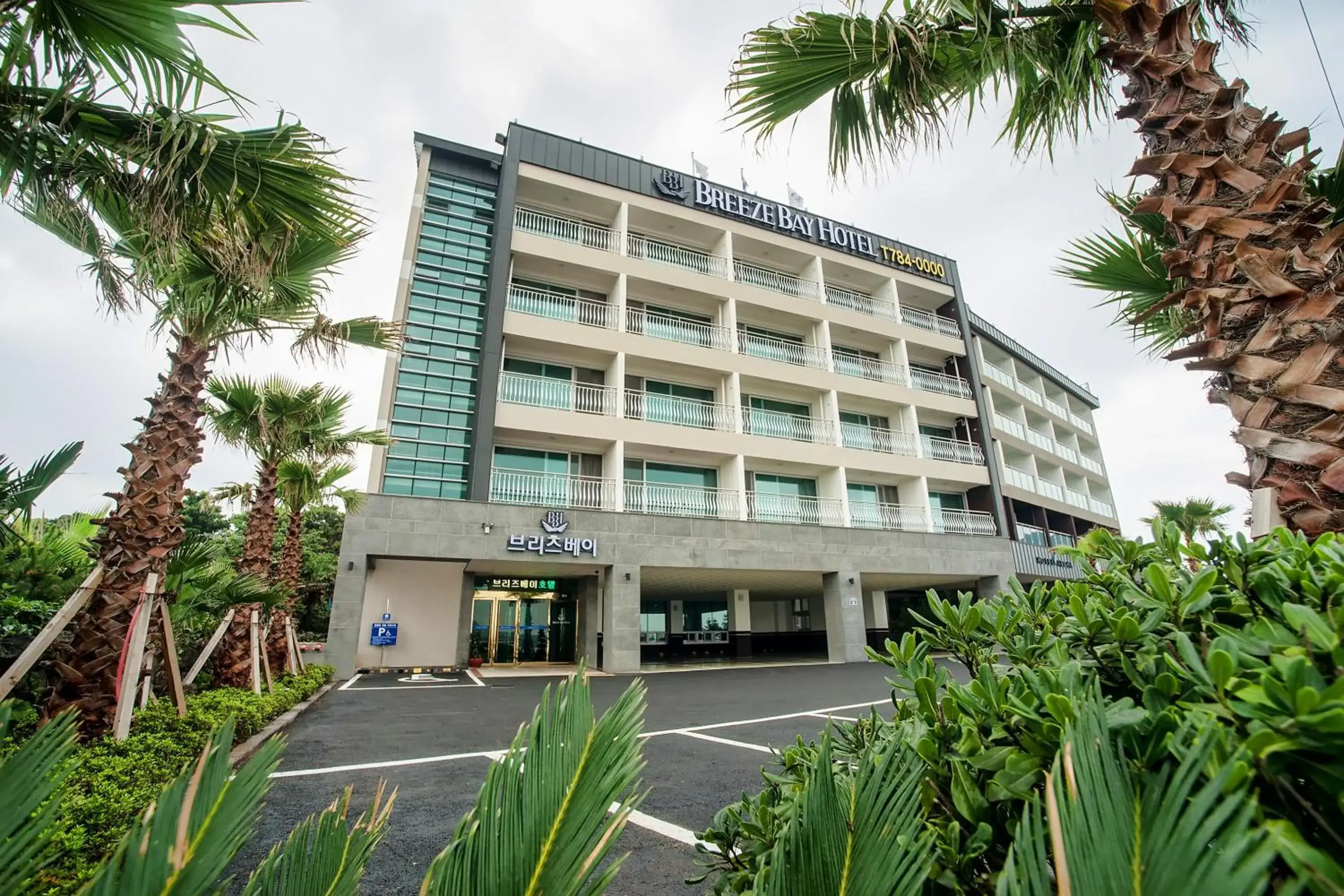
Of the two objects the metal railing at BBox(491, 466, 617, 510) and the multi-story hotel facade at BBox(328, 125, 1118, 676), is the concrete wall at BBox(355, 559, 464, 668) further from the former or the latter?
the metal railing at BBox(491, 466, 617, 510)

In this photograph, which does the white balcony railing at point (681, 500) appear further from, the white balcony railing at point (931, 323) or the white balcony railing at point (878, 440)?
the white balcony railing at point (931, 323)

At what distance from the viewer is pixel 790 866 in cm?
69

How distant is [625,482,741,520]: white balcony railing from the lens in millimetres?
15703

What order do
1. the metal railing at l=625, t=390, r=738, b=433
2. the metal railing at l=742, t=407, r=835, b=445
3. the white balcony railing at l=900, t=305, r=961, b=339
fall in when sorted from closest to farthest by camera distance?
1. the metal railing at l=625, t=390, r=738, b=433
2. the metal railing at l=742, t=407, r=835, b=445
3. the white balcony railing at l=900, t=305, r=961, b=339

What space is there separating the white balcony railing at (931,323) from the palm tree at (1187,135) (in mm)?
19183

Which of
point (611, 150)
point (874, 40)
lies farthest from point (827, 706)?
point (611, 150)

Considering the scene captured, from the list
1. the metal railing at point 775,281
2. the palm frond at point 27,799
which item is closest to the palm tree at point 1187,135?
the palm frond at point 27,799

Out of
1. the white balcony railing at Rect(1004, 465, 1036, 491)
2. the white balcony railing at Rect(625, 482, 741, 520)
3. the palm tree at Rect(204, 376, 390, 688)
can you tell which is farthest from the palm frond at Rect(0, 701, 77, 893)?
the white balcony railing at Rect(1004, 465, 1036, 491)

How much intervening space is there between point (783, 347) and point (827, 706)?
43.4 ft

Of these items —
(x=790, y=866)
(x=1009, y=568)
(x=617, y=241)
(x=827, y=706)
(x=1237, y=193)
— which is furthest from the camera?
(x=1009, y=568)

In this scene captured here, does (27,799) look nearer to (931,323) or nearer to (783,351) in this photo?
(783,351)

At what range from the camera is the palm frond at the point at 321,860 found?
661 mm

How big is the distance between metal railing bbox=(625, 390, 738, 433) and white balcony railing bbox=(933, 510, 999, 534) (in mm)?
8403

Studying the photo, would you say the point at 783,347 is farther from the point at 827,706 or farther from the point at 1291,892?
the point at 1291,892
